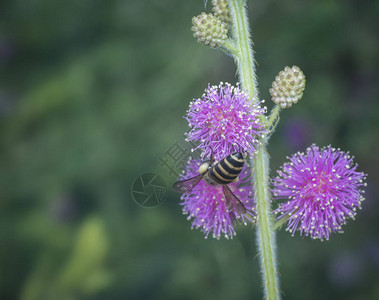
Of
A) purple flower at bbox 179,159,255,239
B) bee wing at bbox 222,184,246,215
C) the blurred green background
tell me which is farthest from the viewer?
the blurred green background

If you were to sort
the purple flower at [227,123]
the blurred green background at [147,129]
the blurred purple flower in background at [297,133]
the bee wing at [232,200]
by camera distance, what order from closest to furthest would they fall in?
the purple flower at [227,123] → the bee wing at [232,200] → the blurred green background at [147,129] → the blurred purple flower in background at [297,133]

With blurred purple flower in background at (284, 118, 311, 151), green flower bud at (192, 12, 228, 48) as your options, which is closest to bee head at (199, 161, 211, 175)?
green flower bud at (192, 12, 228, 48)

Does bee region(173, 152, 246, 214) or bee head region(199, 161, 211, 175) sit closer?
bee region(173, 152, 246, 214)

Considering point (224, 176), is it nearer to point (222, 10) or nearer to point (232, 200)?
point (232, 200)

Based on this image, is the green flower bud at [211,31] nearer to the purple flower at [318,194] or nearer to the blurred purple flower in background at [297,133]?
the purple flower at [318,194]

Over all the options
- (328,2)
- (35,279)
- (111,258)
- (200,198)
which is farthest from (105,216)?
(328,2)

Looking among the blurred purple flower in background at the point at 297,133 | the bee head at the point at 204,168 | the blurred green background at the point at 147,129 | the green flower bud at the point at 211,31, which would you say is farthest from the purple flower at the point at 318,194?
the blurred purple flower in background at the point at 297,133

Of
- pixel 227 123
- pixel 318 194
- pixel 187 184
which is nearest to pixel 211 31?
pixel 227 123

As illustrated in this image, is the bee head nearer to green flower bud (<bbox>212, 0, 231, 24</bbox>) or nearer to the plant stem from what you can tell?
the plant stem
